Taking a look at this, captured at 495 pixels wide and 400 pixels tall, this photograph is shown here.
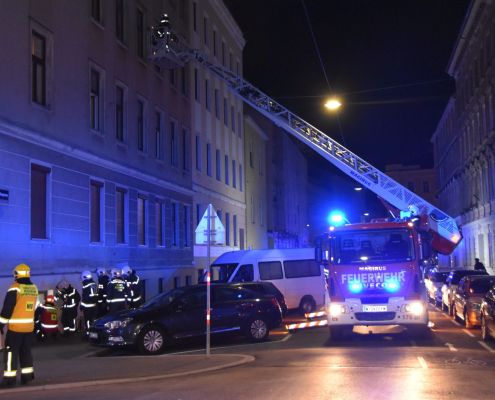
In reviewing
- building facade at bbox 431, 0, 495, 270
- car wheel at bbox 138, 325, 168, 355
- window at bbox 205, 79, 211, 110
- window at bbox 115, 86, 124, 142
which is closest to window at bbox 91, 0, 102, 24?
window at bbox 115, 86, 124, 142

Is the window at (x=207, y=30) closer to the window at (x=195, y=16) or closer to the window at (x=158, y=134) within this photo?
the window at (x=195, y=16)

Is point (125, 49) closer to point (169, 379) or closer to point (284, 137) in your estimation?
point (169, 379)

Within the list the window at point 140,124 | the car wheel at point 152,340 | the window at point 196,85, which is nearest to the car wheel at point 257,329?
the car wheel at point 152,340

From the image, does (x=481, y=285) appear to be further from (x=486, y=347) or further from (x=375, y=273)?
(x=375, y=273)

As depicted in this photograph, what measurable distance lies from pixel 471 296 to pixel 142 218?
42.2ft

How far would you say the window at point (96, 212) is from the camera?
2088cm

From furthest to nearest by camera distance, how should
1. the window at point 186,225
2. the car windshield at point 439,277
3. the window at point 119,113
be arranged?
the window at point 186,225
the car windshield at point 439,277
the window at point 119,113

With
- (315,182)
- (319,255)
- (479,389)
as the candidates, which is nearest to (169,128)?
(319,255)

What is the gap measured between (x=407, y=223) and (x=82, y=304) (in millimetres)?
8471

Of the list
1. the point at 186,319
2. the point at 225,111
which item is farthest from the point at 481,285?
the point at 225,111

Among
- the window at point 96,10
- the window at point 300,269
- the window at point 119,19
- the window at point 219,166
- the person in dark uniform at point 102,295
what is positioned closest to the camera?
the person in dark uniform at point 102,295

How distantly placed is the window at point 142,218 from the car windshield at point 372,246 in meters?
11.4

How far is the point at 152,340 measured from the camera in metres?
14.0

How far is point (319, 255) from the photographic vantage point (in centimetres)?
1548
